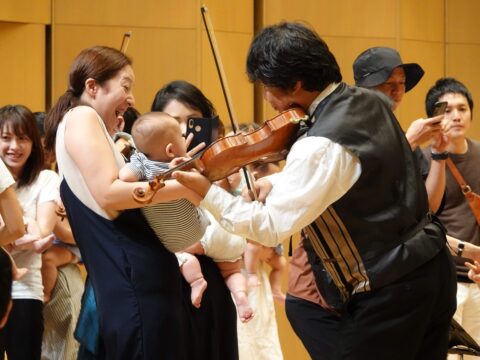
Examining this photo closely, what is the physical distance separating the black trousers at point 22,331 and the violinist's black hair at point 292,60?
1617mm

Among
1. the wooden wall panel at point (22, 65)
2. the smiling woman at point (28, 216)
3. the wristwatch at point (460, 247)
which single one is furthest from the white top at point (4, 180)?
the wooden wall panel at point (22, 65)

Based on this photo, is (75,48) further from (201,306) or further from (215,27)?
(201,306)

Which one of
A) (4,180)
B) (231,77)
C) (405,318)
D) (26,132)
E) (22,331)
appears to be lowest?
(22,331)

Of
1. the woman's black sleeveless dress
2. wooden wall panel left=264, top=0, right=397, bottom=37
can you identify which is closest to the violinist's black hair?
the woman's black sleeveless dress

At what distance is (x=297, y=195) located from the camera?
83.9 inches

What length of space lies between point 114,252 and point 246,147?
19.5 inches

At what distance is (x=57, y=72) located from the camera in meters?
5.88

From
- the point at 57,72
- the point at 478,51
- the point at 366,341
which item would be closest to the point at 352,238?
the point at 366,341

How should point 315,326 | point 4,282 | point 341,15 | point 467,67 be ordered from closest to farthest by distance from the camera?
point 4,282
point 315,326
point 341,15
point 467,67

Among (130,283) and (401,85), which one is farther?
(401,85)

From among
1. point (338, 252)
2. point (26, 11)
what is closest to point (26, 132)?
point (338, 252)

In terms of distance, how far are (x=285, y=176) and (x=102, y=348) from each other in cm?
83

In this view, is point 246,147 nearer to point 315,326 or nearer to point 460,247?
point 315,326

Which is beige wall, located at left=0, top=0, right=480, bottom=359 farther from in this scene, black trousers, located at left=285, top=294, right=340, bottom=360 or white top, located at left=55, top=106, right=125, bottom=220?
white top, located at left=55, top=106, right=125, bottom=220
